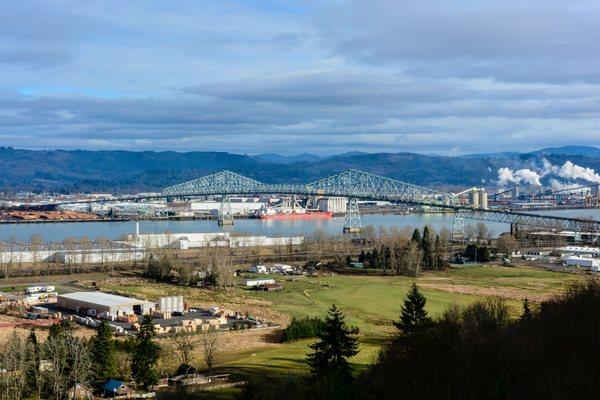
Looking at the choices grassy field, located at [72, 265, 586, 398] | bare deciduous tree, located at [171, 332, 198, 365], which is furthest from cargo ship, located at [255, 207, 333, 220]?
bare deciduous tree, located at [171, 332, 198, 365]

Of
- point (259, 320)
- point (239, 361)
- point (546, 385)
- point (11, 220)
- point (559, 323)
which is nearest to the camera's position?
point (546, 385)

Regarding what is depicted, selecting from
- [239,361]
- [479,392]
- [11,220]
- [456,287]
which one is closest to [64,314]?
[239,361]

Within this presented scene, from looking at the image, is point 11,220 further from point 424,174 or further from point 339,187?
point 424,174

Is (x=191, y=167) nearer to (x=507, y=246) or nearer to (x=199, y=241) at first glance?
(x=199, y=241)

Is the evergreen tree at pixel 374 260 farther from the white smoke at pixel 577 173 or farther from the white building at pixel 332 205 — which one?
the white smoke at pixel 577 173

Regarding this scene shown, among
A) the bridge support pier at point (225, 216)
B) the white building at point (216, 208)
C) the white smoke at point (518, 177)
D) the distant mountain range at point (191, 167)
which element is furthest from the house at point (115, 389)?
the white smoke at point (518, 177)

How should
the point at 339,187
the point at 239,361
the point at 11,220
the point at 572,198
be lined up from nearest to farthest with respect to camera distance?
1. the point at 239,361
2. the point at 11,220
3. the point at 339,187
4. the point at 572,198

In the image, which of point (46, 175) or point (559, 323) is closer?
point (559, 323)
